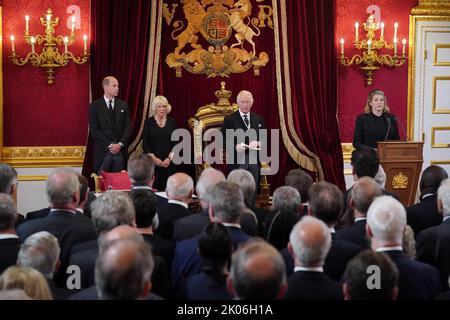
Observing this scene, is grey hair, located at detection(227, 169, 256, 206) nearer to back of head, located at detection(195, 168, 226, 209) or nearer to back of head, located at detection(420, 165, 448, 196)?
back of head, located at detection(195, 168, 226, 209)

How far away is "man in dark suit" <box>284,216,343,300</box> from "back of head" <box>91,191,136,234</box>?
1.01 metres

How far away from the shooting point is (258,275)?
109 inches

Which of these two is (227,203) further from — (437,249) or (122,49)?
(122,49)

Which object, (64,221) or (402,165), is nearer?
(64,221)

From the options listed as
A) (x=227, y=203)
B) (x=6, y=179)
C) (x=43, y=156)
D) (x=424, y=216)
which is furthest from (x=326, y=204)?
(x=43, y=156)

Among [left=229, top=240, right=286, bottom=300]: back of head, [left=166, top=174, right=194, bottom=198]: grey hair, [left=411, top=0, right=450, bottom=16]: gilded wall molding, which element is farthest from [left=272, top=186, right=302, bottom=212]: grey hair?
[left=411, top=0, right=450, bottom=16]: gilded wall molding

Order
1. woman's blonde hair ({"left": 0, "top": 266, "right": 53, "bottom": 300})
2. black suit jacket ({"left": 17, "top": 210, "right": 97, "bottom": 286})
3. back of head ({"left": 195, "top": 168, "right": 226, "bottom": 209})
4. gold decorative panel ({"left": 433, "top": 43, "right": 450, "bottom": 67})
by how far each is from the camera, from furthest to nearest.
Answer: gold decorative panel ({"left": 433, "top": 43, "right": 450, "bottom": 67}) < back of head ({"left": 195, "top": 168, "right": 226, "bottom": 209}) < black suit jacket ({"left": 17, "top": 210, "right": 97, "bottom": 286}) < woman's blonde hair ({"left": 0, "top": 266, "right": 53, "bottom": 300})

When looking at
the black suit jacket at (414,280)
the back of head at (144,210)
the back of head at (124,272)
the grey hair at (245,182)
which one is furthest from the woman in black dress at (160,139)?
the back of head at (124,272)

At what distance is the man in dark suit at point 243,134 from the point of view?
348 inches

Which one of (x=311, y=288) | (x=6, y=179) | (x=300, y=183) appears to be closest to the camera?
(x=311, y=288)

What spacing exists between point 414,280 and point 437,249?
0.93m

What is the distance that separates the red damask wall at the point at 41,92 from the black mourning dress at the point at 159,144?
89 centimetres

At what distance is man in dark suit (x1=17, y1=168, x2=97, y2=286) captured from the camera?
456 cm
